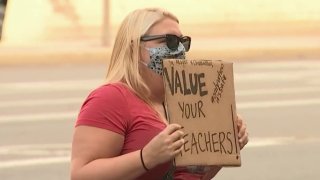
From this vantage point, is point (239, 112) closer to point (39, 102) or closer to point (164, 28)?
point (39, 102)

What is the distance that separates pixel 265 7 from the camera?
20.4 meters

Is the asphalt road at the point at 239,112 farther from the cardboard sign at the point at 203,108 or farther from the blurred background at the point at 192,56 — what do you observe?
the cardboard sign at the point at 203,108

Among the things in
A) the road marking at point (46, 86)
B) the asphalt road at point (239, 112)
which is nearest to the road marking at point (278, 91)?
the asphalt road at point (239, 112)

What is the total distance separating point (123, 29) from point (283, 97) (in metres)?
8.20

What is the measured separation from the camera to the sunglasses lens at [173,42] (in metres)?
2.97

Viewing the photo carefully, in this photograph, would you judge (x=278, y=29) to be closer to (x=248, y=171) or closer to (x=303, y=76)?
(x=303, y=76)

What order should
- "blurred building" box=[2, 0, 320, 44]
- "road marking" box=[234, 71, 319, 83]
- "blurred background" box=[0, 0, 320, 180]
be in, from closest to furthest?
"blurred background" box=[0, 0, 320, 180] → "road marking" box=[234, 71, 319, 83] → "blurred building" box=[2, 0, 320, 44]

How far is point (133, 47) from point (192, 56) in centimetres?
1319

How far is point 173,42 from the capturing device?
9.75ft

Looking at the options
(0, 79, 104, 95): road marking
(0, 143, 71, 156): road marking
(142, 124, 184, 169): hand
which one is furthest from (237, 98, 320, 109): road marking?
(142, 124, 184, 169): hand

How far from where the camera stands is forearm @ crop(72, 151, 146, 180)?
9.19ft

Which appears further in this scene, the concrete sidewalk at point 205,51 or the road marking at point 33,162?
the concrete sidewalk at point 205,51

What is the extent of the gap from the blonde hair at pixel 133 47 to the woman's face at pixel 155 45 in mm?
16

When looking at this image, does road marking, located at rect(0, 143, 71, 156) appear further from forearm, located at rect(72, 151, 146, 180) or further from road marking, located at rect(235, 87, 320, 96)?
forearm, located at rect(72, 151, 146, 180)
